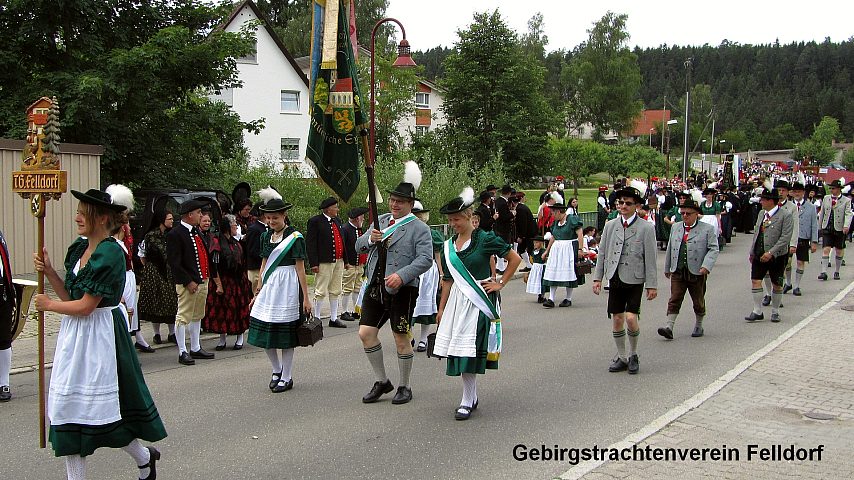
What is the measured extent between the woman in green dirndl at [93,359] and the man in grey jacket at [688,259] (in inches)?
298

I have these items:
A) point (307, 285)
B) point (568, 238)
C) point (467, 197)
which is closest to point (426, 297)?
point (307, 285)

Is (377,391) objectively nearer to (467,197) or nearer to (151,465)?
(467,197)

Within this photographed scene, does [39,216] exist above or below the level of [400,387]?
above

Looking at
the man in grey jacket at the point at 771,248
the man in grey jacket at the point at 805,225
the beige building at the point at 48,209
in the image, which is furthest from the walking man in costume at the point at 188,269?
the man in grey jacket at the point at 805,225

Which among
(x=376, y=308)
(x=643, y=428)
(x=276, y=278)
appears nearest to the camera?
(x=643, y=428)

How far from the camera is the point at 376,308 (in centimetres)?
734

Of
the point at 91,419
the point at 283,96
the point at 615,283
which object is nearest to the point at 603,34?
the point at 283,96

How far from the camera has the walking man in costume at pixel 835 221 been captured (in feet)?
55.1

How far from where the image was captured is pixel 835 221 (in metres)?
16.8

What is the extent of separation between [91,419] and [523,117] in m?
37.0

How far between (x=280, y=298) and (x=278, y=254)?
0.43 meters

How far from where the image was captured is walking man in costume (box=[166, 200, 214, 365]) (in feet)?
30.2

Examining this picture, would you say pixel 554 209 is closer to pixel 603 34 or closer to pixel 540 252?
pixel 540 252

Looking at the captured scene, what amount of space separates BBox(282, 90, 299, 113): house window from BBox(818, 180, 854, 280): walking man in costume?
3417 cm
